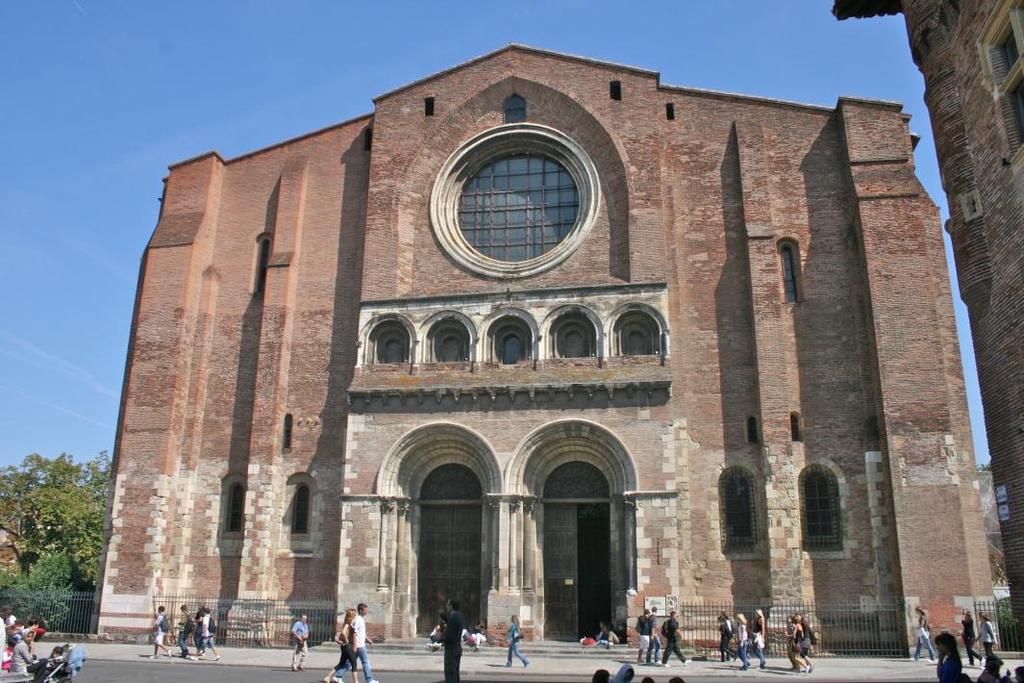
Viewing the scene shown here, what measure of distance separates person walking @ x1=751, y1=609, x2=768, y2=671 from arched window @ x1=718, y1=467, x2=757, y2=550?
209cm

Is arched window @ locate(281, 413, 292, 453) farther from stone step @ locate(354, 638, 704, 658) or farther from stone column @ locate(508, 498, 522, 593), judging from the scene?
stone column @ locate(508, 498, 522, 593)

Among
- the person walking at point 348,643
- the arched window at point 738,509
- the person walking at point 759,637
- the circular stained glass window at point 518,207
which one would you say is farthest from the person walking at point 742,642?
the circular stained glass window at point 518,207

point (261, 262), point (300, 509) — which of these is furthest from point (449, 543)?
point (261, 262)

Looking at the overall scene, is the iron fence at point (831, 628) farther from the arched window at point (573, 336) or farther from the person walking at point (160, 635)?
the person walking at point (160, 635)

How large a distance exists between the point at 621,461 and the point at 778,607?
493 cm

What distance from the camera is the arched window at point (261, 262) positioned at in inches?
1057

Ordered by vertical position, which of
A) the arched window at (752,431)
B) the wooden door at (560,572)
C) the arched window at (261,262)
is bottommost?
the wooden door at (560,572)

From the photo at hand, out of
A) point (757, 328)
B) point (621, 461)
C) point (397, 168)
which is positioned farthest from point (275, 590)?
point (757, 328)

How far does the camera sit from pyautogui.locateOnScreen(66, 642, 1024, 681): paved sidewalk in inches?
666

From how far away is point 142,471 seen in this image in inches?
962

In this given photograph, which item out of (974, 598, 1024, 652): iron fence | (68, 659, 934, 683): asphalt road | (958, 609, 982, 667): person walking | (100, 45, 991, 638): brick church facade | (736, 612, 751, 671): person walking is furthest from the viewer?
(100, 45, 991, 638): brick church facade

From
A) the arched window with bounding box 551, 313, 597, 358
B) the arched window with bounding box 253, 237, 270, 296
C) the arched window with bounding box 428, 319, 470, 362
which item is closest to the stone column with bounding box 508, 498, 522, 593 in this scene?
the arched window with bounding box 551, 313, 597, 358

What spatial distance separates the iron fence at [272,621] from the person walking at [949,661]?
16989mm

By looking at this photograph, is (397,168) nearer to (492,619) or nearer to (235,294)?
(235,294)
